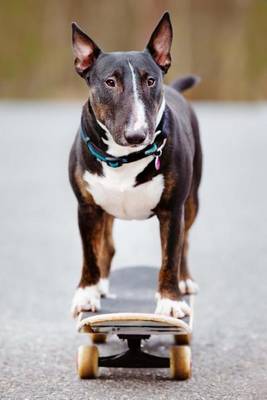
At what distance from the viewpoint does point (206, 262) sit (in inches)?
300

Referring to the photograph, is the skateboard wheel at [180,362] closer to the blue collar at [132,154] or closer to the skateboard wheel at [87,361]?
the skateboard wheel at [87,361]

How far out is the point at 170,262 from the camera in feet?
15.0

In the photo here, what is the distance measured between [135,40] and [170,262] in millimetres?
21773

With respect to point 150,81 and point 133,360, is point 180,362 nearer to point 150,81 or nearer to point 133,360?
point 133,360

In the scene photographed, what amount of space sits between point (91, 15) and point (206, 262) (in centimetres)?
1989

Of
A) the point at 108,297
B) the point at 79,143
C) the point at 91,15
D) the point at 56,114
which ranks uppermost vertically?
the point at 91,15

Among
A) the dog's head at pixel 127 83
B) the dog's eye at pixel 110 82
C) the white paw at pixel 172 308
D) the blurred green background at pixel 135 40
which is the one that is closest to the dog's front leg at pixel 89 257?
the white paw at pixel 172 308

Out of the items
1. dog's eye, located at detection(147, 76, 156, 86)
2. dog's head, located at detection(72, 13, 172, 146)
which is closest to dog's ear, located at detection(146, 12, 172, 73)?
dog's head, located at detection(72, 13, 172, 146)

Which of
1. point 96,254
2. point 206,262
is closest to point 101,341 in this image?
point 96,254

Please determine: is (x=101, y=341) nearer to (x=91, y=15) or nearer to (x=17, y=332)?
(x=17, y=332)

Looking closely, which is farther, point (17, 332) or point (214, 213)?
point (214, 213)

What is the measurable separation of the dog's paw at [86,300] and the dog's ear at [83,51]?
1022 millimetres

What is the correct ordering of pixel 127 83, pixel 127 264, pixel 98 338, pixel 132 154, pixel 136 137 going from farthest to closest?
pixel 127 264
pixel 98 338
pixel 132 154
pixel 127 83
pixel 136 137

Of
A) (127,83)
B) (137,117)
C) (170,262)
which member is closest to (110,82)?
(127,83)
